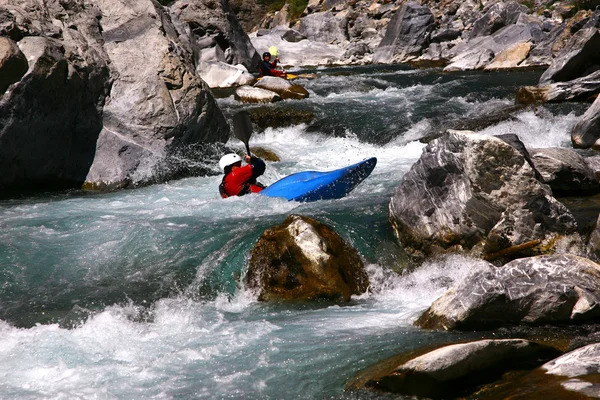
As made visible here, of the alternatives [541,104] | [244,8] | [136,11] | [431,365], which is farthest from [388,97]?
[244,8]

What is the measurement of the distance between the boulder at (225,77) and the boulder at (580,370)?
1362cm

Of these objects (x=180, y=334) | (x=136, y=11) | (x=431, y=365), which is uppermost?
(x=136, y=11)

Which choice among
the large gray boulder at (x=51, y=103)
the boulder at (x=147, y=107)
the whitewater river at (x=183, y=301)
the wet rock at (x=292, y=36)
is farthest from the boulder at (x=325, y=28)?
the large gray boulder at (x=51, y=103)

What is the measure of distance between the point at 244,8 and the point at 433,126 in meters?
29.0

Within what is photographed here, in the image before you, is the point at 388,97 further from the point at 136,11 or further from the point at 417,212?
the point at 417,212

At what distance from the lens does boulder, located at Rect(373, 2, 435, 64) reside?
22031 millimetres

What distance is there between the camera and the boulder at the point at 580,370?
294cm

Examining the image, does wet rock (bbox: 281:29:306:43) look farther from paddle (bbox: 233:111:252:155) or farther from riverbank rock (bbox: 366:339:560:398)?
riverbank rock (bbox: 366:339:560:398)

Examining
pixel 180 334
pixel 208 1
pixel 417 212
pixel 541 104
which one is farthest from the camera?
pixel 208 1

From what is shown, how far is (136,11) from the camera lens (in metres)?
10.2

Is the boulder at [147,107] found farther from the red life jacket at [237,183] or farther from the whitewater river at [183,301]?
the red life jacket at [237,183]

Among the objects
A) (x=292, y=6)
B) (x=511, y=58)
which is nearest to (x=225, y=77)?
(x=511, y=58)

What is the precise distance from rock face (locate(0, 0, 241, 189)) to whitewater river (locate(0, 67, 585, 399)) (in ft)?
1.35

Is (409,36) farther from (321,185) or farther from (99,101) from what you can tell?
(321,185)
